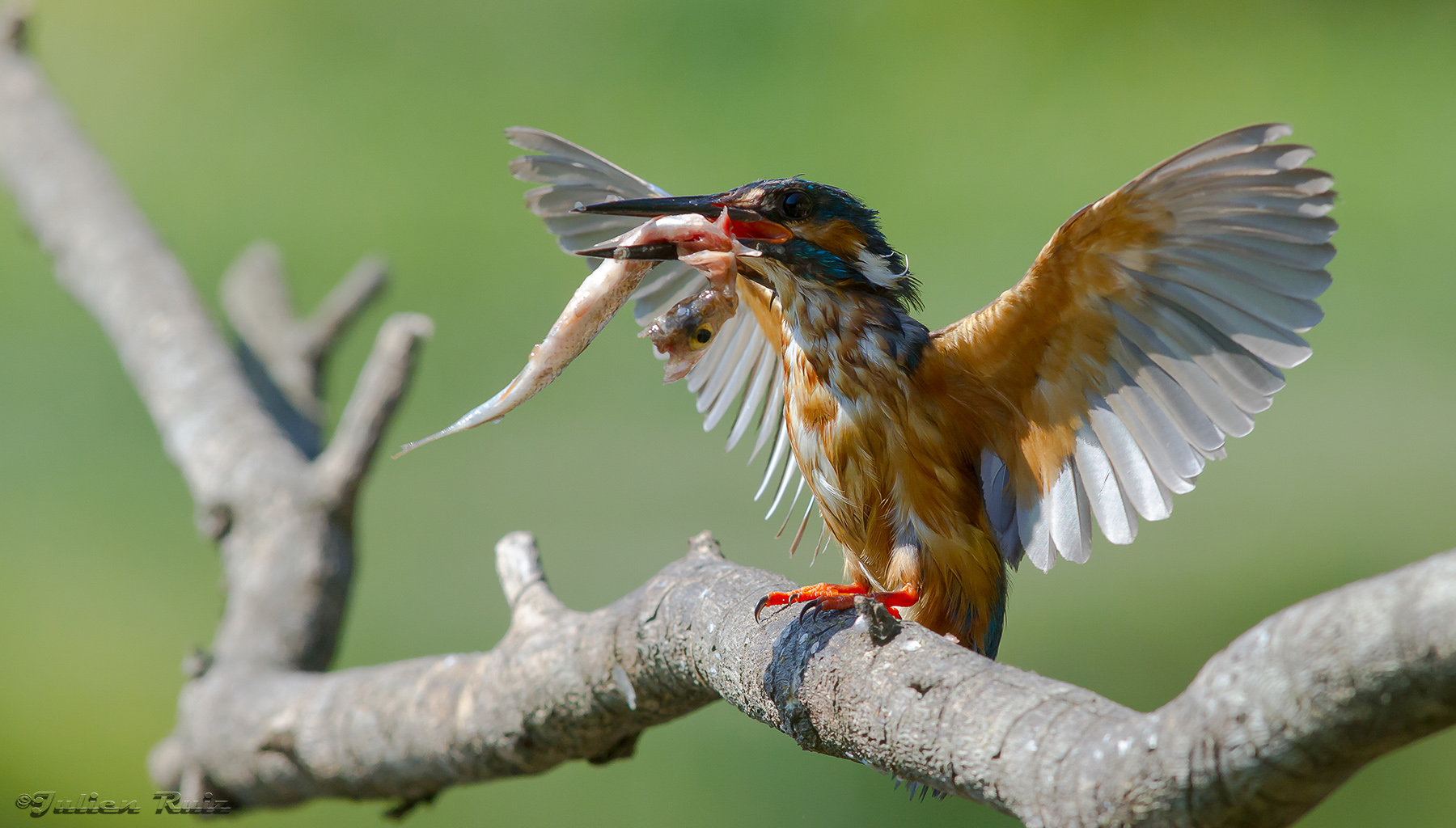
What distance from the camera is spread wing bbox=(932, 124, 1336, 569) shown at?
1263mm

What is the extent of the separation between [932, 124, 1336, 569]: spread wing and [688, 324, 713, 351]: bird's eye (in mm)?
332

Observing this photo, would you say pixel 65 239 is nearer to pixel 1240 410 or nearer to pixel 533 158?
pixel 533 158

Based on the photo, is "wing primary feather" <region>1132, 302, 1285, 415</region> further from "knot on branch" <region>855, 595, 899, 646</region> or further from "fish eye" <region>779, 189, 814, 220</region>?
"knot on branch" <region>855, 595, 899, 646</region>

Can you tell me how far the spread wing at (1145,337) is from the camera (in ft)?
4.14

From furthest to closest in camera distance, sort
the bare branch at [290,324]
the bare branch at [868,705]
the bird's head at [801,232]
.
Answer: the bare branch at [290,324] → the bird's head at [801,232] → the bare branch at [868,705]

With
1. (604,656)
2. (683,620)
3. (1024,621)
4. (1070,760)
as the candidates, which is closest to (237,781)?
(604,656)

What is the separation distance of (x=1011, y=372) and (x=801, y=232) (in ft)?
1.08

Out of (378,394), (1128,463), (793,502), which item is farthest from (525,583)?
(1128,463)

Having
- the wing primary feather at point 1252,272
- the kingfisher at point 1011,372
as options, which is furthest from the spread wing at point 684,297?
the wing primary feather at point 1252,272

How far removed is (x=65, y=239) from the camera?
2783mm

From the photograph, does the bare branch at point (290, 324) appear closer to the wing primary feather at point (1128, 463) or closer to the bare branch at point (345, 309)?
the bare branch at point (345, 309)

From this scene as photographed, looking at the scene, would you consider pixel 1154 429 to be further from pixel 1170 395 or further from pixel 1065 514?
pixel 1065 514

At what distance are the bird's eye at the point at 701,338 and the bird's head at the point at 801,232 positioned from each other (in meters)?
0.16

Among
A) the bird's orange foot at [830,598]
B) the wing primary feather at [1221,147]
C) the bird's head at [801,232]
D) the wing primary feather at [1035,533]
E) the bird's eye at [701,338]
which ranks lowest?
the bird's orange foot at [830,598]
